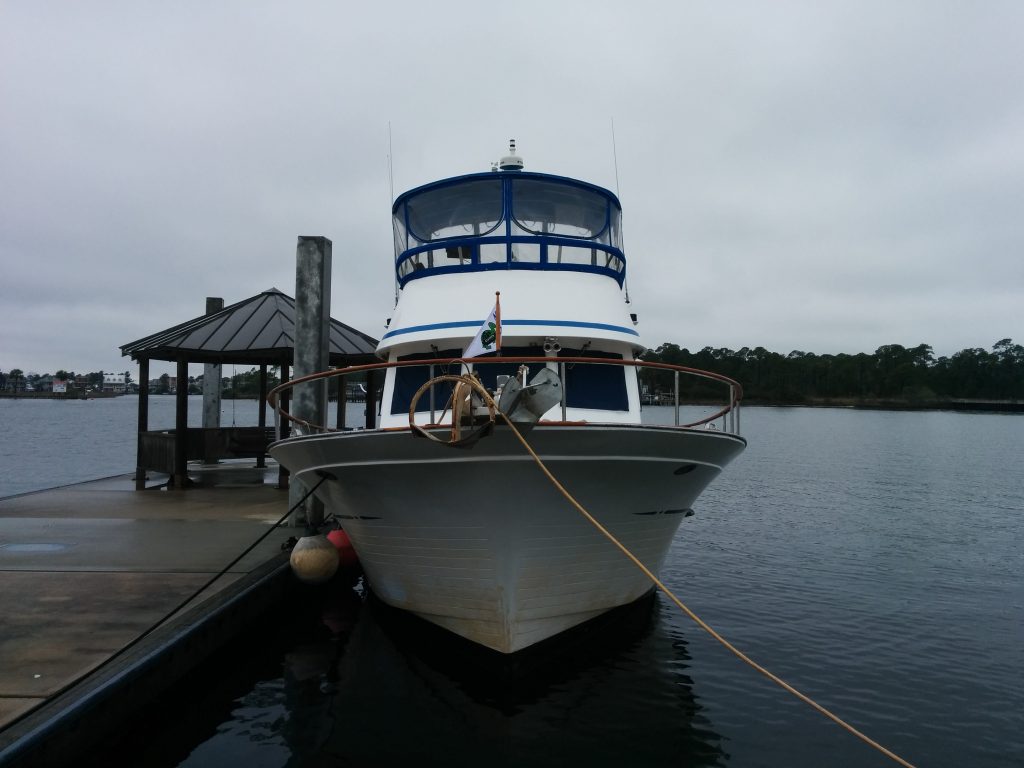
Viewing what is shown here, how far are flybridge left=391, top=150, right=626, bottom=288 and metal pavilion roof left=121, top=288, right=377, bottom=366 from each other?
4930 millimetres

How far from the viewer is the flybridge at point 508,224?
8312 millimetres

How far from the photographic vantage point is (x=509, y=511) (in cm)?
604

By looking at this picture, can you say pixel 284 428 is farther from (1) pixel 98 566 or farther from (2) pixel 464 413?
(2) pixel 464 413

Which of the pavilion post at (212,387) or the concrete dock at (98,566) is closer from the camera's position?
the concrete dock at (98,566)

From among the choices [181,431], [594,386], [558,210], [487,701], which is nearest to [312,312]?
[558,210]

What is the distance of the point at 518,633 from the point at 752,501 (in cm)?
1408

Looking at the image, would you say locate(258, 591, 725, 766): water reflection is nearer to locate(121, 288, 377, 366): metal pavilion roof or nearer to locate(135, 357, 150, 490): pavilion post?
locate(121, 288, 377, 366): metal pavilion roof

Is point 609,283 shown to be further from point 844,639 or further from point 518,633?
point 844,639

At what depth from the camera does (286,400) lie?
16.9 metres

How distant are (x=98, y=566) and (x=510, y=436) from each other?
15.6 feet

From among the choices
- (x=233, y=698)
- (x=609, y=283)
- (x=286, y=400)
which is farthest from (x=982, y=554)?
(x=286, y=400)

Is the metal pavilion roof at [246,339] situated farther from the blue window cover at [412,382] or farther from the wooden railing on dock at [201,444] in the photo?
the blue window cover at [412,382]

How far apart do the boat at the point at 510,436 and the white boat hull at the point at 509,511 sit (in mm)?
16

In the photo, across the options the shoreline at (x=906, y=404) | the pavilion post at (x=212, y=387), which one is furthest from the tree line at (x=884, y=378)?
the pavilion post at (x=212, y=387)
